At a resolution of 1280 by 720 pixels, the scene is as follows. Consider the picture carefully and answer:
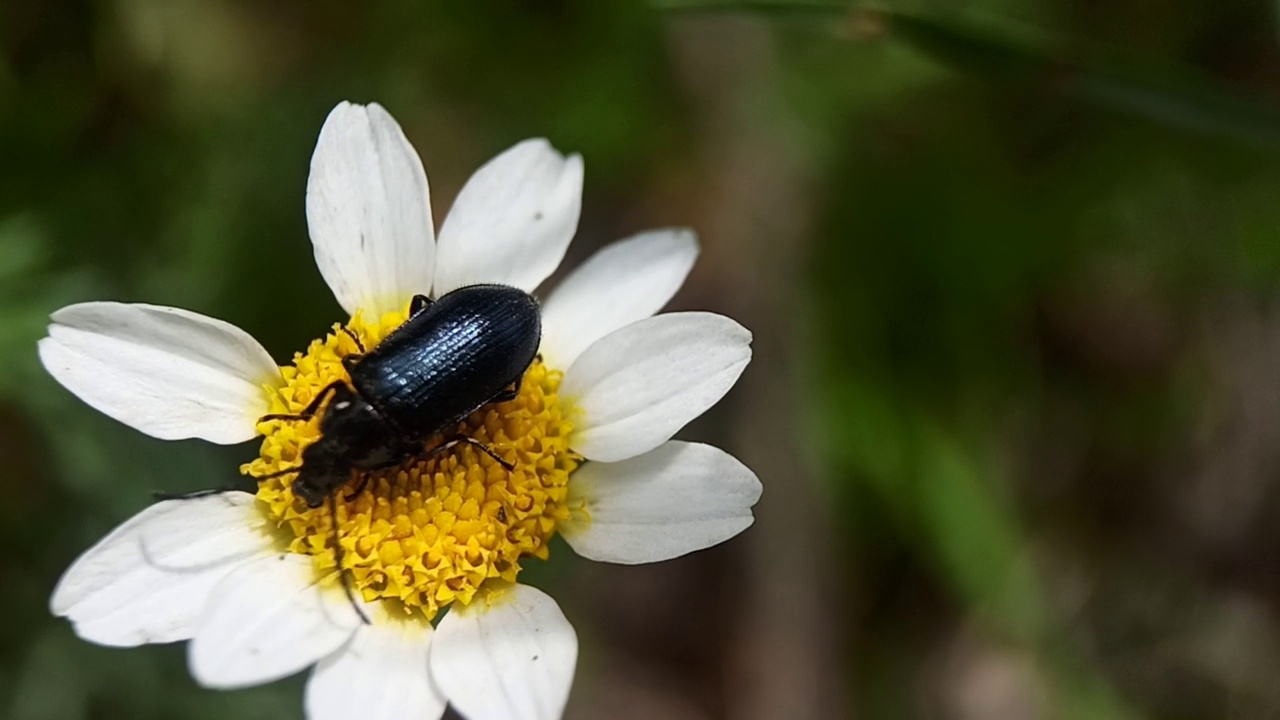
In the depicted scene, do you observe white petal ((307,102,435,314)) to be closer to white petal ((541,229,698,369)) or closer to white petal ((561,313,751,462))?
white petal ((541,229,698,369))

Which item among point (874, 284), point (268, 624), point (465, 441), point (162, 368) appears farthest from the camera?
point (874, 284)

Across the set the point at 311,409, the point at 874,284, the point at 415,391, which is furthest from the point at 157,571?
the point at 874,284

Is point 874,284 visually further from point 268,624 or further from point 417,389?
point 268,624

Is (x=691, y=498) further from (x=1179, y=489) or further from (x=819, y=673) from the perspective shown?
(x=1179, y=489)

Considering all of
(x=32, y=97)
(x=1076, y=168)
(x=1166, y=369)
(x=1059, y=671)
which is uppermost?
(x=32, y=97)

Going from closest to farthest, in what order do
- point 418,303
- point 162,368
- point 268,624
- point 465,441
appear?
point 268,624
point 162,368
point 465,441
point 418,303

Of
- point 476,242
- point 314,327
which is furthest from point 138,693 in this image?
point 476,242
